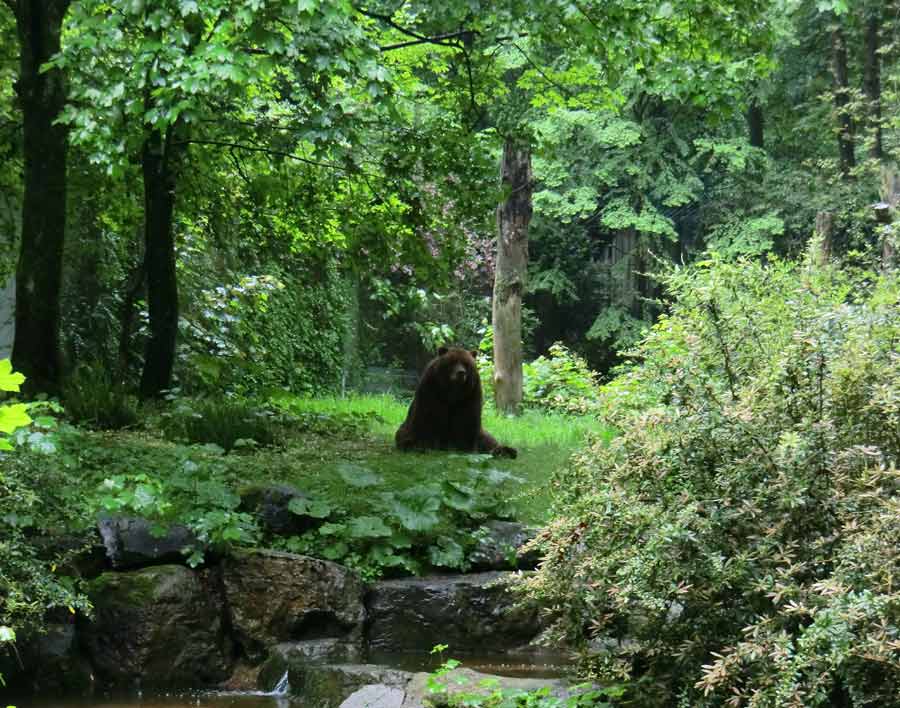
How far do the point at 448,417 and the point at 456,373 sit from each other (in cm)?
47

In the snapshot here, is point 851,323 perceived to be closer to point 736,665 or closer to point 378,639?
point 736,665

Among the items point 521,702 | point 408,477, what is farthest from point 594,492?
point 408,477

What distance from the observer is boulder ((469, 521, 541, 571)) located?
757 cm

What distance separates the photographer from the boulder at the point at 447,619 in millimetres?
7039

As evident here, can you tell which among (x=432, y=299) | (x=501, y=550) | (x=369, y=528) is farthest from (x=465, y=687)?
(x=432, y=299)

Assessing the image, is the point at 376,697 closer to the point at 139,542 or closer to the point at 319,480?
the point at 139,542

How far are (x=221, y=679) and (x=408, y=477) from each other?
9.42 feet

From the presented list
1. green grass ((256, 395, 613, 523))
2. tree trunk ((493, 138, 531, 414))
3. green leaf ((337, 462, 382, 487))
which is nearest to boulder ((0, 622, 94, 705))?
green grass ((256, 395, 613, 523))

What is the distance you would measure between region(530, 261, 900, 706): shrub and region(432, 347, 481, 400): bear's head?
5.81 metres

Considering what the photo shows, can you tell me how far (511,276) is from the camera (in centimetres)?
1591

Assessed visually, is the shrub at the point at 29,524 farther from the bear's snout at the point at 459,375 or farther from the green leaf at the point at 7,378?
the bear's snout at the point at 459,375

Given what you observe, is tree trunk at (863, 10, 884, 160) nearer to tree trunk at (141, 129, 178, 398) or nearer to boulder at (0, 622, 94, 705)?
tree trunk at (141, 129, 178, 398)

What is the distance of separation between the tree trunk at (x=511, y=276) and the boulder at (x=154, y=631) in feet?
31.8

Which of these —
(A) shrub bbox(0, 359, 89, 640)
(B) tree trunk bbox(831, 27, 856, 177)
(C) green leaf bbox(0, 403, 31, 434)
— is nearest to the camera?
(C) green leaf bbox(0, 403, 31, 434)
